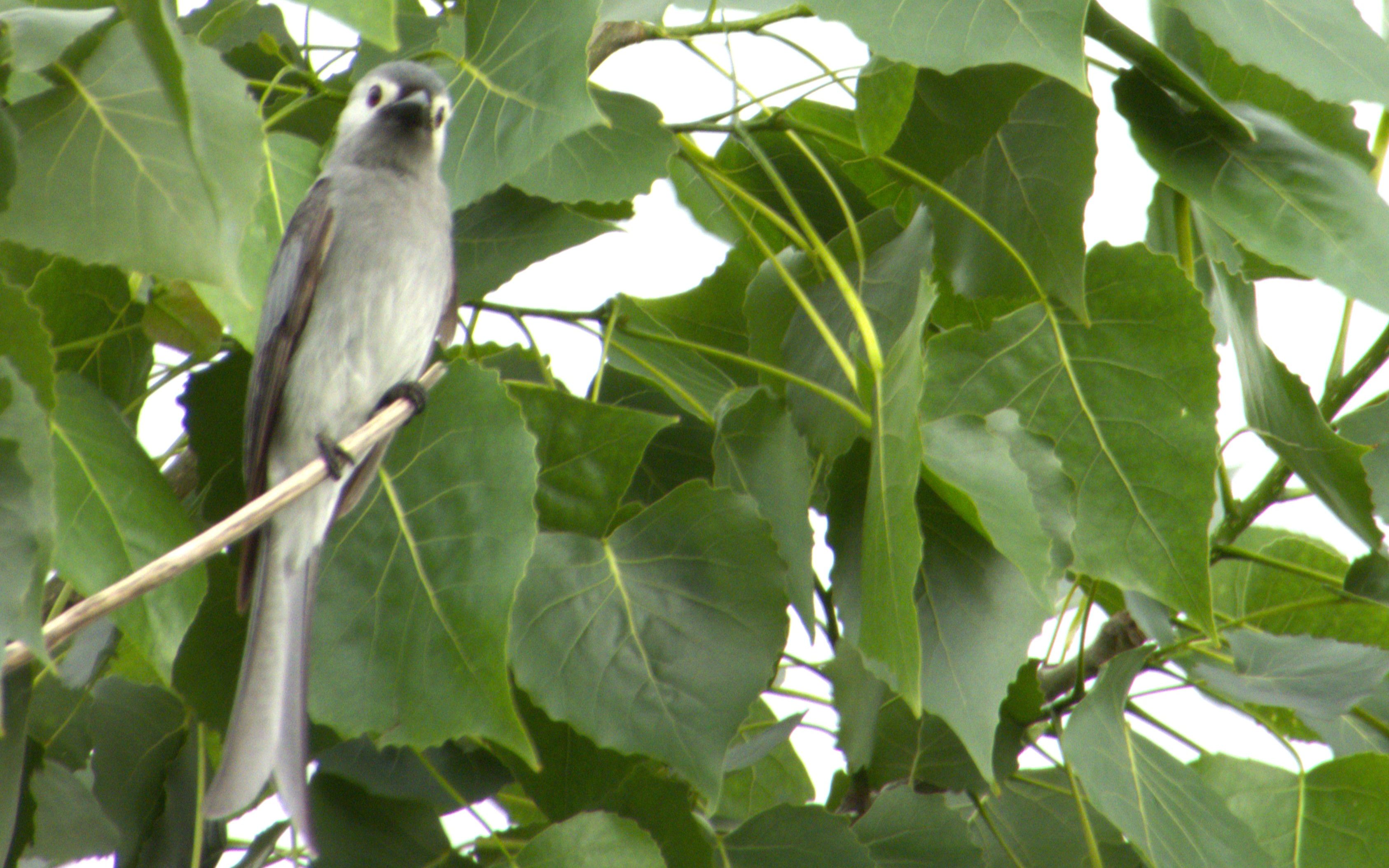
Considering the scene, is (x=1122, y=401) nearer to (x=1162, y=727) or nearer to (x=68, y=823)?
(x=1162, y=727)

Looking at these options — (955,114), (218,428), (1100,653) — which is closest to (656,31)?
(955,114)

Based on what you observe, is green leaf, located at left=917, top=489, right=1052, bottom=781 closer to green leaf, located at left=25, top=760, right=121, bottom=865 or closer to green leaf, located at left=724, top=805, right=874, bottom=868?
green leaf, located at left=724, top=805, right=874, bottom=868

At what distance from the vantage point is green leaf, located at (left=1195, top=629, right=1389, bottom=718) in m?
1.00

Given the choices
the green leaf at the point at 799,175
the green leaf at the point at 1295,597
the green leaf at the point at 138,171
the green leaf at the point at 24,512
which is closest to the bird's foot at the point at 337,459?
the green leaf at the point at 138,171

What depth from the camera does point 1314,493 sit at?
40.3 inches

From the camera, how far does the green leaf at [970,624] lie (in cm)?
80

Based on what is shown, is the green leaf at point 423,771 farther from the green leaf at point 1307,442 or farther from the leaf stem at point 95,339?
the green leaf at point 1307,442

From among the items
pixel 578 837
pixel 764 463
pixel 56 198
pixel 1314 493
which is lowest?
pixel 578 837

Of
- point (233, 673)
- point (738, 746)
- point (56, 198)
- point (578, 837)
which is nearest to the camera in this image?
point (56, 198)

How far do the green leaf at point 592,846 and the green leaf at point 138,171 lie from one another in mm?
402

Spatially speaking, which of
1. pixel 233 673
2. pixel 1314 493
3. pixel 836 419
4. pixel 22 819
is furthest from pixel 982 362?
pixel 22 819

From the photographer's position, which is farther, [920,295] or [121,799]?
[121,799]

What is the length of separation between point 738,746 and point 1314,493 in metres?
0.55

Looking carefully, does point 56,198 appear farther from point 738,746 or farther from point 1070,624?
point 1070,624
